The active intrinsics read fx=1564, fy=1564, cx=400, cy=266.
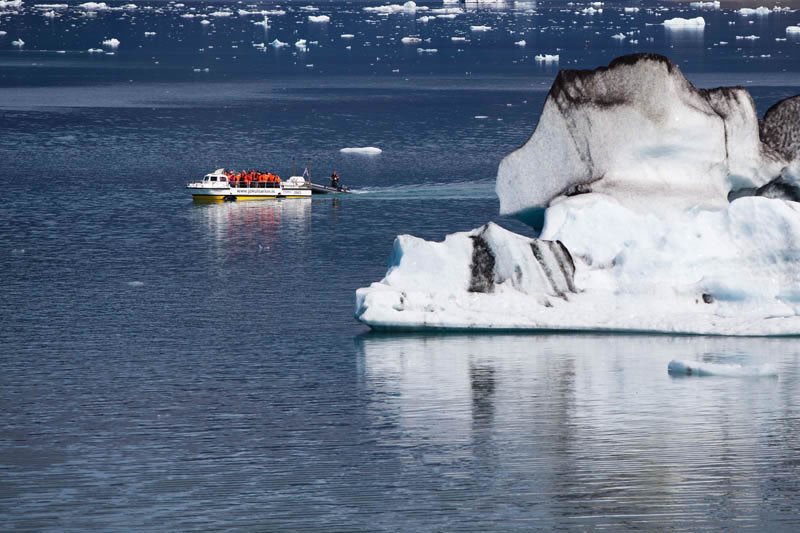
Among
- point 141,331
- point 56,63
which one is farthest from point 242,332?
point 56,63

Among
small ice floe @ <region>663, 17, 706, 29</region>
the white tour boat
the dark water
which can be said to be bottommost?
small ice floe @ <region>663, 17, 706, 29</region>

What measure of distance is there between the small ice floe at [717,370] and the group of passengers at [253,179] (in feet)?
114

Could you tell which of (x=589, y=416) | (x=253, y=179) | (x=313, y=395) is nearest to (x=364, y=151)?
(x=253, y=179)

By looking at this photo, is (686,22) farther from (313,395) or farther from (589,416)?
(589,416)

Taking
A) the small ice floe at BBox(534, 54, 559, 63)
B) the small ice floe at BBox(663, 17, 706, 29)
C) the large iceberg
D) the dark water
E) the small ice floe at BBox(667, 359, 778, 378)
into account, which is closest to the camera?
Answer: the dark water

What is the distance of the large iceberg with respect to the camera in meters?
40.0

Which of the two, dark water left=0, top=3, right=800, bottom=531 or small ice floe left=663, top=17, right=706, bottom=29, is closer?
dark water left=0, top=3, right=800, bottom=531

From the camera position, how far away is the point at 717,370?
3634 centimetres

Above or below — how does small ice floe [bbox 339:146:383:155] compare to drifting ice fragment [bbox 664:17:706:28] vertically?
above

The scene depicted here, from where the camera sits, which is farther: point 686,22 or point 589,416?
point 686,22

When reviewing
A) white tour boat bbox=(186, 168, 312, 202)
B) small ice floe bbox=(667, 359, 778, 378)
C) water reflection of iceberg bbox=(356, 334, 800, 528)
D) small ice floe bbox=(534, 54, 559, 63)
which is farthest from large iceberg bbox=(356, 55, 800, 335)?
small ice floe bbox=(534, 54, 559, 63)

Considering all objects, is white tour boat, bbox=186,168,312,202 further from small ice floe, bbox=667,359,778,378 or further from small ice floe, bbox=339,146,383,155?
small ice floe, bbox=667,359,778,378

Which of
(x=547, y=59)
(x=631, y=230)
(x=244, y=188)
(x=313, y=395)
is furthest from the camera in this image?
(x=547, y=59)

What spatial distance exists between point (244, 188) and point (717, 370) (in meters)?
35.2
